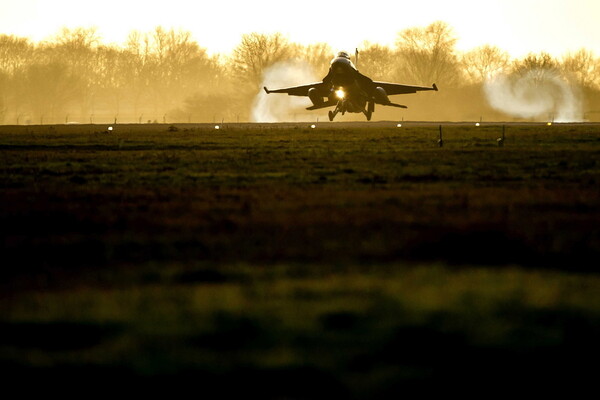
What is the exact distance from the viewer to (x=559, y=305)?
8.78 m

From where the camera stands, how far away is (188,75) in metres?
196

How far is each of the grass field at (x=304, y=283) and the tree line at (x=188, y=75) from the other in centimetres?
11834

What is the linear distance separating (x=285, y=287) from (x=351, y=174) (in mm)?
16757

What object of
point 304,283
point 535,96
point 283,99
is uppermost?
point 535,96

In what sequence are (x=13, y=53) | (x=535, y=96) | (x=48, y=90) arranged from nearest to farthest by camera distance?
(x=535, y=96), (x=48, y=90), (x=13, y=53)

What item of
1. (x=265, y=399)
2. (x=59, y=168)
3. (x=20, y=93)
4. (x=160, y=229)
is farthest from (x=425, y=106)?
(x=265, y=399)

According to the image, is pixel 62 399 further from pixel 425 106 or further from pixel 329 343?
pixel 425 106

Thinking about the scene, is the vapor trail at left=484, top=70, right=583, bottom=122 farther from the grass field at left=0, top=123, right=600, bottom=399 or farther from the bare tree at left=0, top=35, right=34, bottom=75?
the grass field at left=0, top=123, right=600, bottom=399

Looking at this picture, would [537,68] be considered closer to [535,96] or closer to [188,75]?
[535,96]

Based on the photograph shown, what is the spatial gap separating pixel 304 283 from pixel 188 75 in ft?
623

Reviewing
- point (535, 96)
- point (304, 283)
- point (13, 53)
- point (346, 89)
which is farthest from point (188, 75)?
point (304, 283)

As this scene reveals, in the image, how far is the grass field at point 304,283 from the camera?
6707 millimetres

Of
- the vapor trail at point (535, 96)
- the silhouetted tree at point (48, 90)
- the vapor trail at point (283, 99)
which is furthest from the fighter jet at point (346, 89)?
the silhouetted tree at point (48, 90)

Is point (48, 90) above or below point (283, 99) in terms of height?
above
